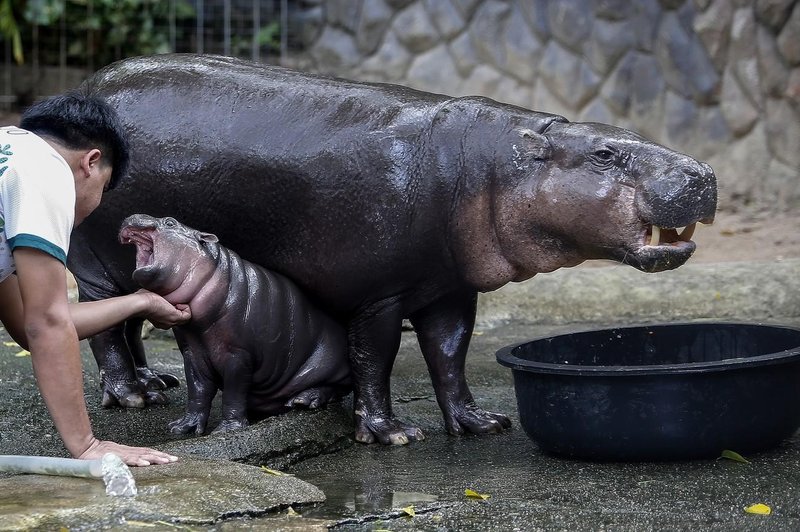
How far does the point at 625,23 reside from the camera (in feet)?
34.5

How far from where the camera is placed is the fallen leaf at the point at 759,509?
11.4 feet

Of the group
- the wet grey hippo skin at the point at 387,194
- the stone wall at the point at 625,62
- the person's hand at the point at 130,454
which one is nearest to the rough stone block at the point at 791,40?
the stone wall at the point at 625,62

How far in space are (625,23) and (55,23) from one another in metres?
5.06

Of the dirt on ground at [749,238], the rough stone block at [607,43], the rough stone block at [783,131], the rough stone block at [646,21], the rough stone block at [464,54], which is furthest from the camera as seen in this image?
the rough stone block at [464,54]

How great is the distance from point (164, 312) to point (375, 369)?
84 cm

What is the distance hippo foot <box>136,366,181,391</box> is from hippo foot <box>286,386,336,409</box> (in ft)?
3.23

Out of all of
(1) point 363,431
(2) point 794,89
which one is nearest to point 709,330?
(1) point 363,431

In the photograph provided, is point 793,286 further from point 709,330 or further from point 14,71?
point 14,71

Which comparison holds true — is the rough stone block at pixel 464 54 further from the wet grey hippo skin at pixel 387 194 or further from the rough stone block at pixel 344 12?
the wet grey hippo skin at pixel 387 194

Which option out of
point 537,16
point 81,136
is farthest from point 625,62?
point 81,136

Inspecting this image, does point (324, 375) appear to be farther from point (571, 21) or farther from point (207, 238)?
point (571, 21)

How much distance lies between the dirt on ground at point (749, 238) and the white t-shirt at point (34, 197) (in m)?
6.03

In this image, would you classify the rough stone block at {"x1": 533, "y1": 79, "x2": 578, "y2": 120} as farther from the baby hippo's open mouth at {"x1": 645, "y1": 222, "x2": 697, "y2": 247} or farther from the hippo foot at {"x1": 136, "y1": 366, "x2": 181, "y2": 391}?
the baby hippo's open mouth at {"x1": 645, "y1": 222, "x2": 697, "y2": 247}

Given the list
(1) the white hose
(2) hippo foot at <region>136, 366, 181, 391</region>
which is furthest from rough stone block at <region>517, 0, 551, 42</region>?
(1) the white hose
